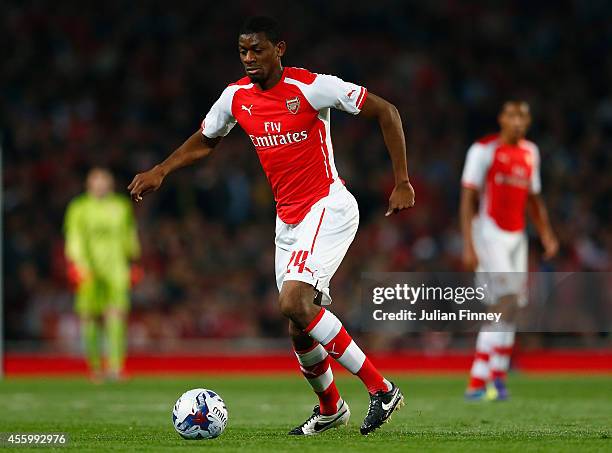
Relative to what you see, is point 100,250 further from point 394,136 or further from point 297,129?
point 394,136

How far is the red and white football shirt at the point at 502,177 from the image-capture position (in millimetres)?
10969

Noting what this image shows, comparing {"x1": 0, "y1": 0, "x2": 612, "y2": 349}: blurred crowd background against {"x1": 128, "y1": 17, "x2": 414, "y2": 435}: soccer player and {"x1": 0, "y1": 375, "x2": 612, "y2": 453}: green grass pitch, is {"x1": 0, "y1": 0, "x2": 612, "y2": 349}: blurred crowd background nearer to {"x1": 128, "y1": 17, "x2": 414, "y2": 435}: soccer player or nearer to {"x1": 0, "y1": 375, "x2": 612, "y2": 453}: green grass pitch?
{"x1": 0, "y1": 375, "x2": 612, "y2": 453}: green grass pitch

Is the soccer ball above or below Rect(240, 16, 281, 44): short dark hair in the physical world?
below

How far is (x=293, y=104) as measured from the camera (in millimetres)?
7074

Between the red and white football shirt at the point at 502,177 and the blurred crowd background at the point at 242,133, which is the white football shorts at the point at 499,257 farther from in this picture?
the blurred crowd background at the point at 242,133

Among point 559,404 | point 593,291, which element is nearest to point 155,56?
point 593,291

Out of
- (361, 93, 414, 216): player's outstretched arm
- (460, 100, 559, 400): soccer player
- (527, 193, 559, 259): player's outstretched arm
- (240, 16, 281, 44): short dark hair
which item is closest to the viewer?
(361, 93, 414, 216): player's outstretched arm

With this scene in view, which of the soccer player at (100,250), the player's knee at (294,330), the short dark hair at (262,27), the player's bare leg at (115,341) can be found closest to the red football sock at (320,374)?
the player's knee at (294,330)

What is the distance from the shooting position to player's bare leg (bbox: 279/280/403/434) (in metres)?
6.76

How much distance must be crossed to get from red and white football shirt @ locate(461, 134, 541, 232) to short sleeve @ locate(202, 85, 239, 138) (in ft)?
12.8

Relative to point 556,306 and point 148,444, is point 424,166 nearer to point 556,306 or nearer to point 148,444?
point 556,306

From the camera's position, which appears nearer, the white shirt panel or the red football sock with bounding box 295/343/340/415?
the white shirt panel

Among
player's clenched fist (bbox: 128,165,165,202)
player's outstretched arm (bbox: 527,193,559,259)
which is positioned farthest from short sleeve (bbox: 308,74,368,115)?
player's outstretched arm (bbox: 527,193,559,259)

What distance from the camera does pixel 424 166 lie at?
1961 centimetres
